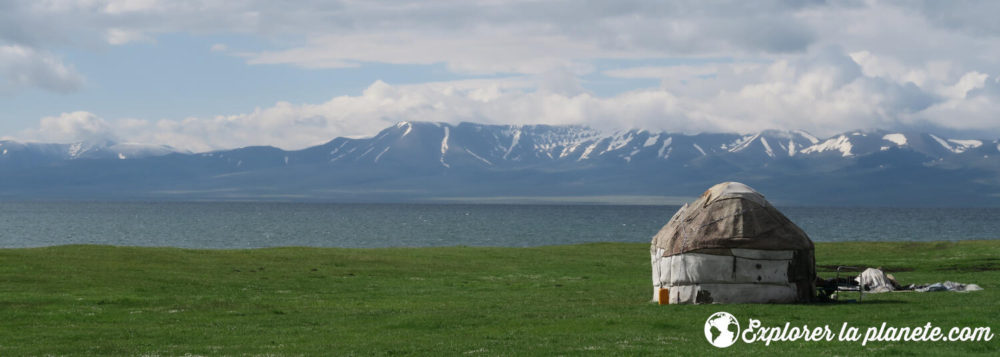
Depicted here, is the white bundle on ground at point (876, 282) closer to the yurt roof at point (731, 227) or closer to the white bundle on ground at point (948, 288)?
the white bundle on ground at point (948, 288)

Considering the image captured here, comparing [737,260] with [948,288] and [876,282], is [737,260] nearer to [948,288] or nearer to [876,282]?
[876,282]

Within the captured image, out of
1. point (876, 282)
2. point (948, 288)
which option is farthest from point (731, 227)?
point (948, 288)

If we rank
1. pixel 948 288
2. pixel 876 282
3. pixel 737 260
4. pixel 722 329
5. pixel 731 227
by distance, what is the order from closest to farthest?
pixel 722 329
pixel 737 260
pixel 731 227
pixel 948 288
pixel 876 282

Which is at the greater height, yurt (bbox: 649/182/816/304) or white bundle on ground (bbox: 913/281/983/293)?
yurt (bbox: 649/182/816/304)

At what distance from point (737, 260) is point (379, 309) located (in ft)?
46.6

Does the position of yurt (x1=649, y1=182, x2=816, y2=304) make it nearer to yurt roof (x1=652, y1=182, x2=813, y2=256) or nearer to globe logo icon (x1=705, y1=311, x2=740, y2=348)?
yurt roof (x1=652, y1=182, x2=813, y2=256)

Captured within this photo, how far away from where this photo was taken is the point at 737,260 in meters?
36.8

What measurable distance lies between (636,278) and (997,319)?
27.6 meters

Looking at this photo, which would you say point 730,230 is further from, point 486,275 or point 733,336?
point 486,275

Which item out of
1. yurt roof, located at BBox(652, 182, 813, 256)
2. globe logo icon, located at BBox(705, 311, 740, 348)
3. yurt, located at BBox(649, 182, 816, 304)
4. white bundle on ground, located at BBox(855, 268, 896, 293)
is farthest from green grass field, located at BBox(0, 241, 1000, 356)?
yurt roof, located at BBox(652, 182, 813, 256)

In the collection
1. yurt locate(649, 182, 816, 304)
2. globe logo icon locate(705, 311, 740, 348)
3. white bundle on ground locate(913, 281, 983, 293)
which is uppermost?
yurt locate(649, 182, 816, 304)

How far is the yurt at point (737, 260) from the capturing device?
36875 millimetres

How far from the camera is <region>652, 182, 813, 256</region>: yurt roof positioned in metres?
37.0

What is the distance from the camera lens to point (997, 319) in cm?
2834
